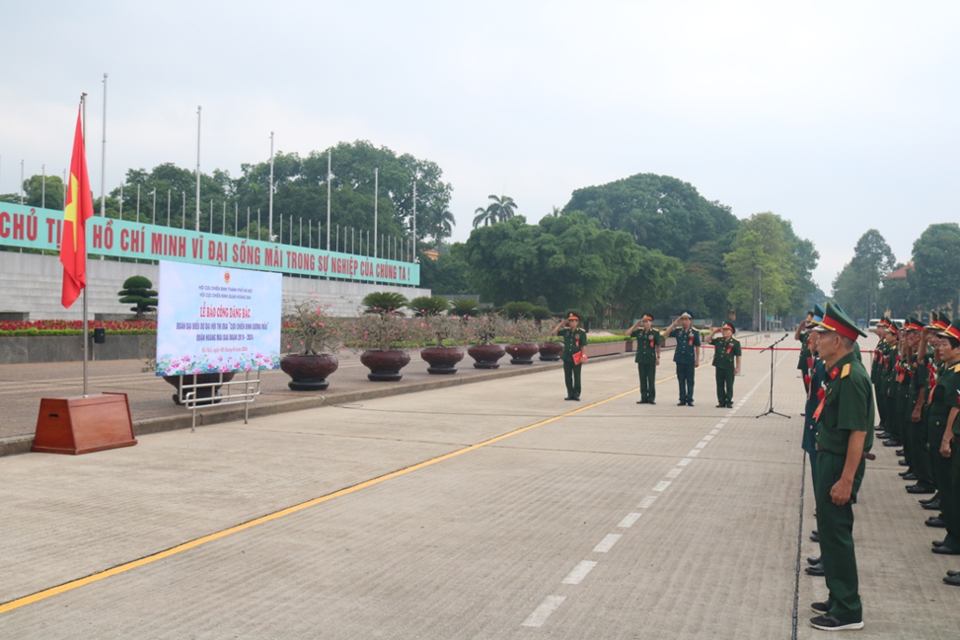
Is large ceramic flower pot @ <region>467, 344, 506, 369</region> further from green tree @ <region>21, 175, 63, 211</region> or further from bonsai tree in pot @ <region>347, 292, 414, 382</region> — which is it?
green tree @ <region>21, 175, 63, 211</region>

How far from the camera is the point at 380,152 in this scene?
11275 cm

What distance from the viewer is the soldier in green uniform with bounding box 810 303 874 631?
479 cm

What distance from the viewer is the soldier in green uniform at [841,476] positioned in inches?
189

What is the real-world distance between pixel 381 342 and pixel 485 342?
6988 mm

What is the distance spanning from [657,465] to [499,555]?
182 inches

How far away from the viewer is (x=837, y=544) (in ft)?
15.9

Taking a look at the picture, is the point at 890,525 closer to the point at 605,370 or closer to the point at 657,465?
the point at 657,465

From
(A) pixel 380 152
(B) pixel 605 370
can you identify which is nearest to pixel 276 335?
(B) pixel 605 370

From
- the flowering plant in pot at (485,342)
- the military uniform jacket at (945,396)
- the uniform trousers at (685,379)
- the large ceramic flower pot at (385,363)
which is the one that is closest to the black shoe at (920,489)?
the military uniform jacket at (945,396)

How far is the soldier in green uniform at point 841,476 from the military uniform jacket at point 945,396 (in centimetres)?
198

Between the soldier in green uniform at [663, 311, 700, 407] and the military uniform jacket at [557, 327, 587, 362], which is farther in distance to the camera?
the military uniform jacket at [557, 327, 587, 362]

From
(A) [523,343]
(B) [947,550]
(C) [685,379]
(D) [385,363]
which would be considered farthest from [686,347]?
(A) [523,343]

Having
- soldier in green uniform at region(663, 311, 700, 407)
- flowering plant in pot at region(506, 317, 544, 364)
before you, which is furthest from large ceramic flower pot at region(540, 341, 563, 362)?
soldier in green uniform at region(663, 311, 700, 407)

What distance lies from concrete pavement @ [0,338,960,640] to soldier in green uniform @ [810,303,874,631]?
0.22m
